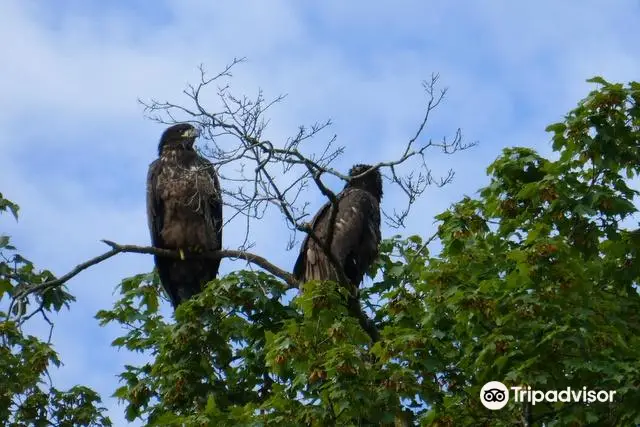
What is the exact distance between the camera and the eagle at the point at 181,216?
12.3 metres

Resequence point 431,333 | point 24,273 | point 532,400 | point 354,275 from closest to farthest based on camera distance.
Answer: point 532,400 → point 431,333 → point 24,273 → point 354,275

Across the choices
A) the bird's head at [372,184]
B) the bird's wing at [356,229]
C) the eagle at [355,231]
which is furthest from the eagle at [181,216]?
the bird's head at [372,184]

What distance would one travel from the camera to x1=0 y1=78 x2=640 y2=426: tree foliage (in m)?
8.80

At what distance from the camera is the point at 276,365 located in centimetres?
904

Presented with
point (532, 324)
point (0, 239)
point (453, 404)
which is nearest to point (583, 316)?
point (532, 324)

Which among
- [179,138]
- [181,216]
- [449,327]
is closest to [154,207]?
[181,216]

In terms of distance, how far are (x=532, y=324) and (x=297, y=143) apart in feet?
6.49

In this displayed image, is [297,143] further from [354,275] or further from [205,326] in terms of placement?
[354,275]

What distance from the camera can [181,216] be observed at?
12.3 meters
